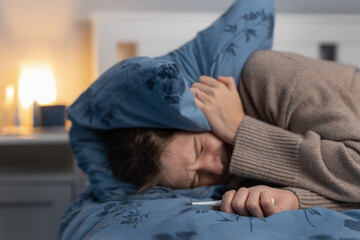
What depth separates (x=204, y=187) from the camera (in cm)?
91

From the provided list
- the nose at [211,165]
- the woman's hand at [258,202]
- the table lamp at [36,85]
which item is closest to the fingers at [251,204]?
the woman's hand at [258,202]

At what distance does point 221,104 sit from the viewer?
0.92 m

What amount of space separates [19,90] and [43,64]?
0.16 meters

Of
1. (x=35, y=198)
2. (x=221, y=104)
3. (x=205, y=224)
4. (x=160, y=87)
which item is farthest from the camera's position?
(x=35, y=198)

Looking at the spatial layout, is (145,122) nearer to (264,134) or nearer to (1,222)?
(264,134)

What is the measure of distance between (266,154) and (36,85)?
1407 millimetres

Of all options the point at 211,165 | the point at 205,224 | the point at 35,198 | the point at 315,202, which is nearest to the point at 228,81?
the point at 211,165

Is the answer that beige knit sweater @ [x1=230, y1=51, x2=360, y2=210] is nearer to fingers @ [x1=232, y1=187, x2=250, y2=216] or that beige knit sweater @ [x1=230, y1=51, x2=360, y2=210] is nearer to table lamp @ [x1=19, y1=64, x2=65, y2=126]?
fingers @ [x1=232, y1=187, x2=250, y2=216]

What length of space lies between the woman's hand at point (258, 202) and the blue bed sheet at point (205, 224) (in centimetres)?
3

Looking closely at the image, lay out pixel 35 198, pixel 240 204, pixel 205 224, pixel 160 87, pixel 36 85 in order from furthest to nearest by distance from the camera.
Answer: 1. pixel 36 85
2. pixel 35 198
3. pixel 160 87
4. pixel 240 204
5. pixel 205 224

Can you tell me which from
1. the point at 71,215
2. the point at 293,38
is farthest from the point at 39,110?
the point at 293,38

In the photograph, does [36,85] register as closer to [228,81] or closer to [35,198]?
[35,198]

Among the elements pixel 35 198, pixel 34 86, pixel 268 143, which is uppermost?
pixel 268 143

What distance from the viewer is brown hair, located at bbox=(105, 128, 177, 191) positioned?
88 centimetres
